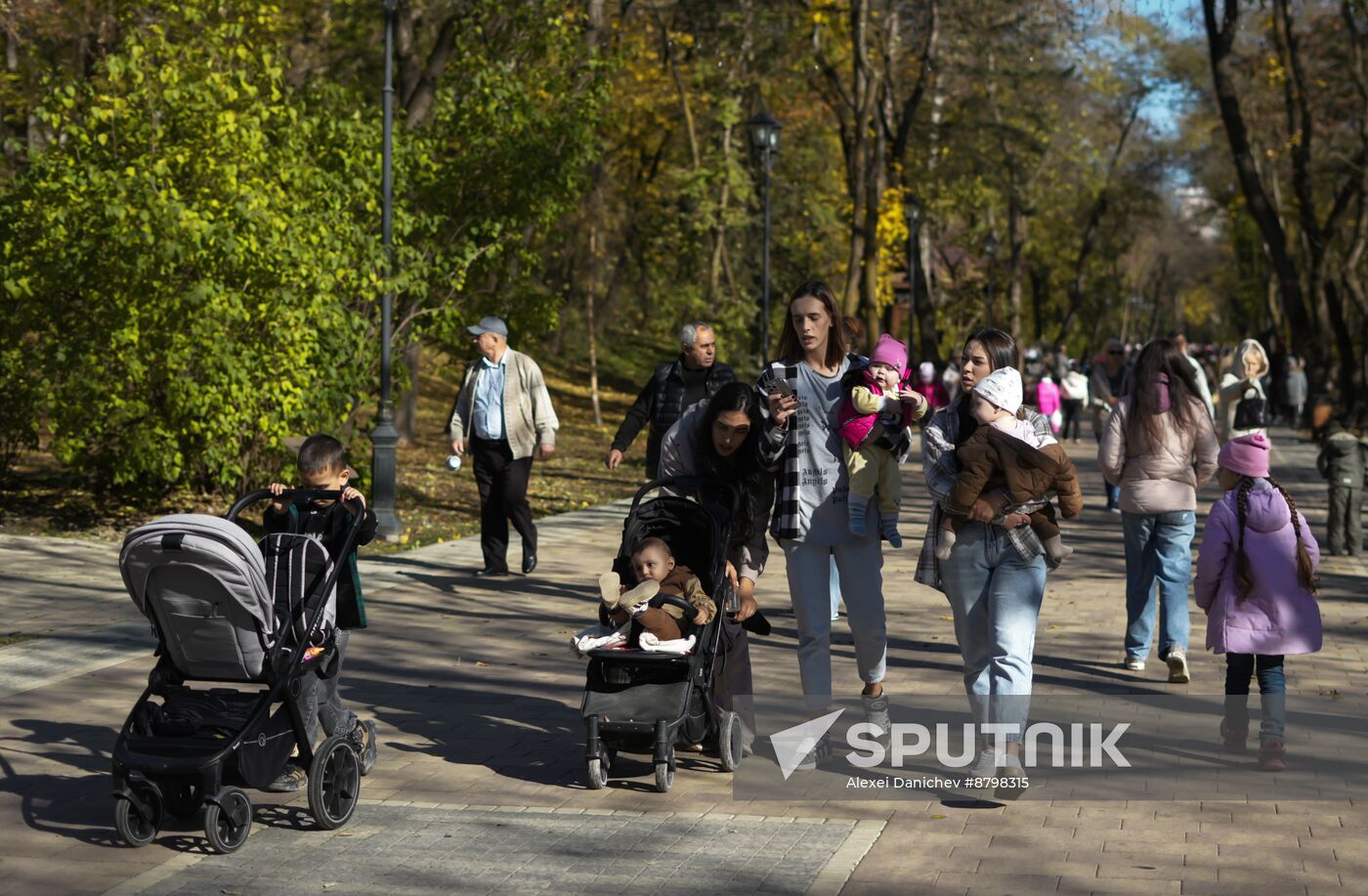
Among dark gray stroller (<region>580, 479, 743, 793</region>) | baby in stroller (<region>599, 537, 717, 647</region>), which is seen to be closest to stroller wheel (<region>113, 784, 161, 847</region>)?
dark gray stroller (<region>580, 479, 743, 793</region>)

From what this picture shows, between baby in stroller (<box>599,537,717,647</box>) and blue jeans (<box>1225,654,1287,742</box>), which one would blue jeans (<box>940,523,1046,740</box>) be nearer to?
baby in stroller (<box>599,537,717,647</box>)

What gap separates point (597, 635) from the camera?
23.1 ft

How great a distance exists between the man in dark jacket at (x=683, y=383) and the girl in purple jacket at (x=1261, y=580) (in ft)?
13.1

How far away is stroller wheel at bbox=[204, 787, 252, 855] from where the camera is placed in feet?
19.4

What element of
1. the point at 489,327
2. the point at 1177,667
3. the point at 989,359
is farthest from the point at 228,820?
the point at 489,327

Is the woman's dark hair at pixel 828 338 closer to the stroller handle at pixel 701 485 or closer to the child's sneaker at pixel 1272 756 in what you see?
the stroller handle at pixel 701 485

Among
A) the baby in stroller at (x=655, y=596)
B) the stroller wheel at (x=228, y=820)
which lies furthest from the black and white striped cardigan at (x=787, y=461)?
→ the stroller wheel at (x=228, y=820)

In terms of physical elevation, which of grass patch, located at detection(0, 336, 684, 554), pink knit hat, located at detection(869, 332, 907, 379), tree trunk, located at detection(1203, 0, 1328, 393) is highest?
tree trunk, located at detection(1203, 0, 1328, 393)

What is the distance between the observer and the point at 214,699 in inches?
245

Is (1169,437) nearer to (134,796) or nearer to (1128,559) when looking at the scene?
(1128,559)

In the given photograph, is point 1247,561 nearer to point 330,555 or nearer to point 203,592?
point 330,555

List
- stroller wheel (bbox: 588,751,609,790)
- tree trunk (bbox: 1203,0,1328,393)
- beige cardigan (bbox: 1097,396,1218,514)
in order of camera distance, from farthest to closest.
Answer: tree trunk (bbox: 1203,0,1328,393) < beige cardigan (bbox: 1097,396,1218,514) < stroller wheel (bbox: 588,751,609,790)

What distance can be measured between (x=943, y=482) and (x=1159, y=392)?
113 inches

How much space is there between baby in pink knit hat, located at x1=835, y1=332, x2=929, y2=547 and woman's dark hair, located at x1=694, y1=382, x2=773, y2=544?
356 mm
